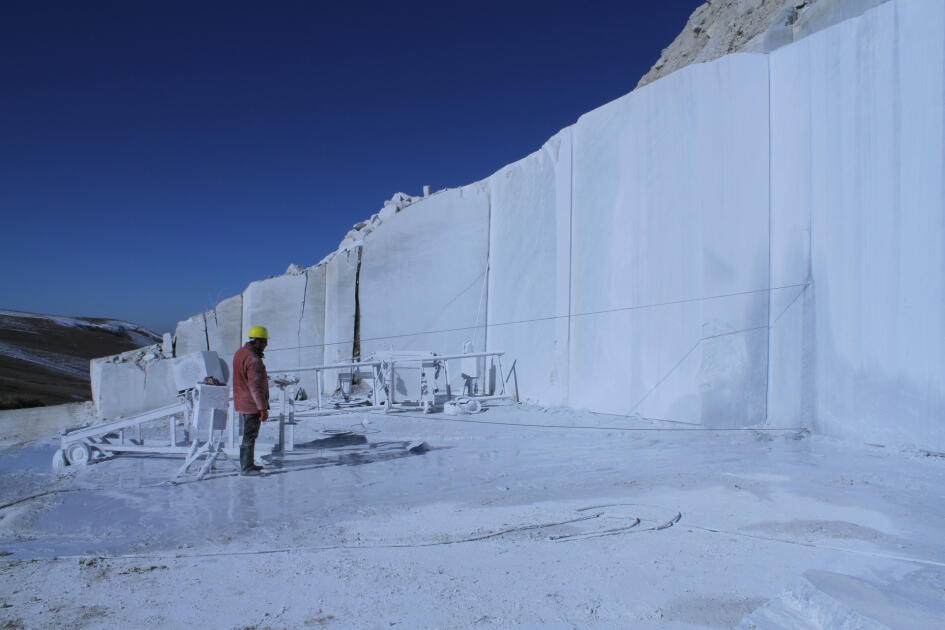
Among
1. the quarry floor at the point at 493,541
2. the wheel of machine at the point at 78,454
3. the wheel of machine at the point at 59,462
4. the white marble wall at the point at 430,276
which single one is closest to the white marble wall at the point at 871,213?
the quarry floor at the point at 493,541

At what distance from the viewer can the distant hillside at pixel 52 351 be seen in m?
15.2

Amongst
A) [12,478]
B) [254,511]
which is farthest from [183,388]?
[254,511]

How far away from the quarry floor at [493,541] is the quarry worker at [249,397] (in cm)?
22

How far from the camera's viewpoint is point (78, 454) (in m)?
6.02

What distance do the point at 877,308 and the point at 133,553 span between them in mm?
6149

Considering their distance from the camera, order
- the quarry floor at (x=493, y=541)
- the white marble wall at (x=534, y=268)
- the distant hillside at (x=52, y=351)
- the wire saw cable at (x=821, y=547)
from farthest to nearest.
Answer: the distant hillside at (x=52, y=351), the white marble wall at (x=534, y=268), the wire saw cable at (x=821, y=547), the quarry floor at (x=493, y=541)

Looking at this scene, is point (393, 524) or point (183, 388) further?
point (183, 388)

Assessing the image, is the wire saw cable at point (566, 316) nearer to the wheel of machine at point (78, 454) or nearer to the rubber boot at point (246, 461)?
the rubber boot at point (246, 461)

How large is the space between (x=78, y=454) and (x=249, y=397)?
200cm

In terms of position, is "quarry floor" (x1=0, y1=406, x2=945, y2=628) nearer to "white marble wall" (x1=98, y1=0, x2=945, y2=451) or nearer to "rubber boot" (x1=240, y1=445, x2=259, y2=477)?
"rubber boot" (x1=240, y1=445, x2=259, y2=477)

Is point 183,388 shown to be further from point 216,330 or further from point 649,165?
point 216,330

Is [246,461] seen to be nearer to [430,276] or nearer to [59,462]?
[59,462]

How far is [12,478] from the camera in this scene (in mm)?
5645

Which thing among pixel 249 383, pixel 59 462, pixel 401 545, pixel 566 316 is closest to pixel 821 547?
pixel 401 545
